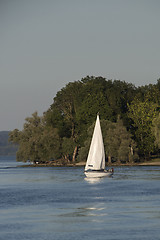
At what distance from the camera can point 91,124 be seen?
537 ft

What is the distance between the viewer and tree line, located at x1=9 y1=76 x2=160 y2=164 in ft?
500

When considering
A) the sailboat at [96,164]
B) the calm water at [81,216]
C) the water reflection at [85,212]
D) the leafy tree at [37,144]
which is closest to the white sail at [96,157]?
the sailboat at [96,164]

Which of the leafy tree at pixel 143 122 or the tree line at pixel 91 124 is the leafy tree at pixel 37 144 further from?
the leafy tree at pixel 143 122

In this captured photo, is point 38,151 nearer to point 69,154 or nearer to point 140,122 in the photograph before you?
point 69,154

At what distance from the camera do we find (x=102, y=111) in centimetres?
16462

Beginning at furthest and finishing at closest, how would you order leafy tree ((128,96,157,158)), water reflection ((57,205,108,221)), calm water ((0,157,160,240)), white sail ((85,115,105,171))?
leafy tree ((128,96,157,158)) < white sail ((85,115,105,171)) < water reflection ((57,205,108,221)) < calm water ((0,157,160,240))

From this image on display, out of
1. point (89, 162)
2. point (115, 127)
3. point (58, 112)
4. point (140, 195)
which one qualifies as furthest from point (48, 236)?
point (58, 112)

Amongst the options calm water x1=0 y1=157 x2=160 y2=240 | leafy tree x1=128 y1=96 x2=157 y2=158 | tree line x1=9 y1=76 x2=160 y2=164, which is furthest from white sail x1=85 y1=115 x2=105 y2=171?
leafy tree x1=128 y1=96 x2=157 y2=158

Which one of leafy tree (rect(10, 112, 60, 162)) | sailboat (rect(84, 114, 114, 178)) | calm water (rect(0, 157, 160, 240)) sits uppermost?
leafy tree (rect(10, 112, 60, 162))

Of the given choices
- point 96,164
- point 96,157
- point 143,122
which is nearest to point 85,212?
point 96,164

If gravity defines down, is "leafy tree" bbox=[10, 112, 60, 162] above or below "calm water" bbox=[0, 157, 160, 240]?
above

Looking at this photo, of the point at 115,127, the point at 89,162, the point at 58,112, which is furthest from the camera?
the point at 58,112

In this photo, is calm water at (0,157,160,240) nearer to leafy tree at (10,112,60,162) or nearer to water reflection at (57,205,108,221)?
water reflection at (57,205,108,221)

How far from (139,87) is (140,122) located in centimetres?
2225
